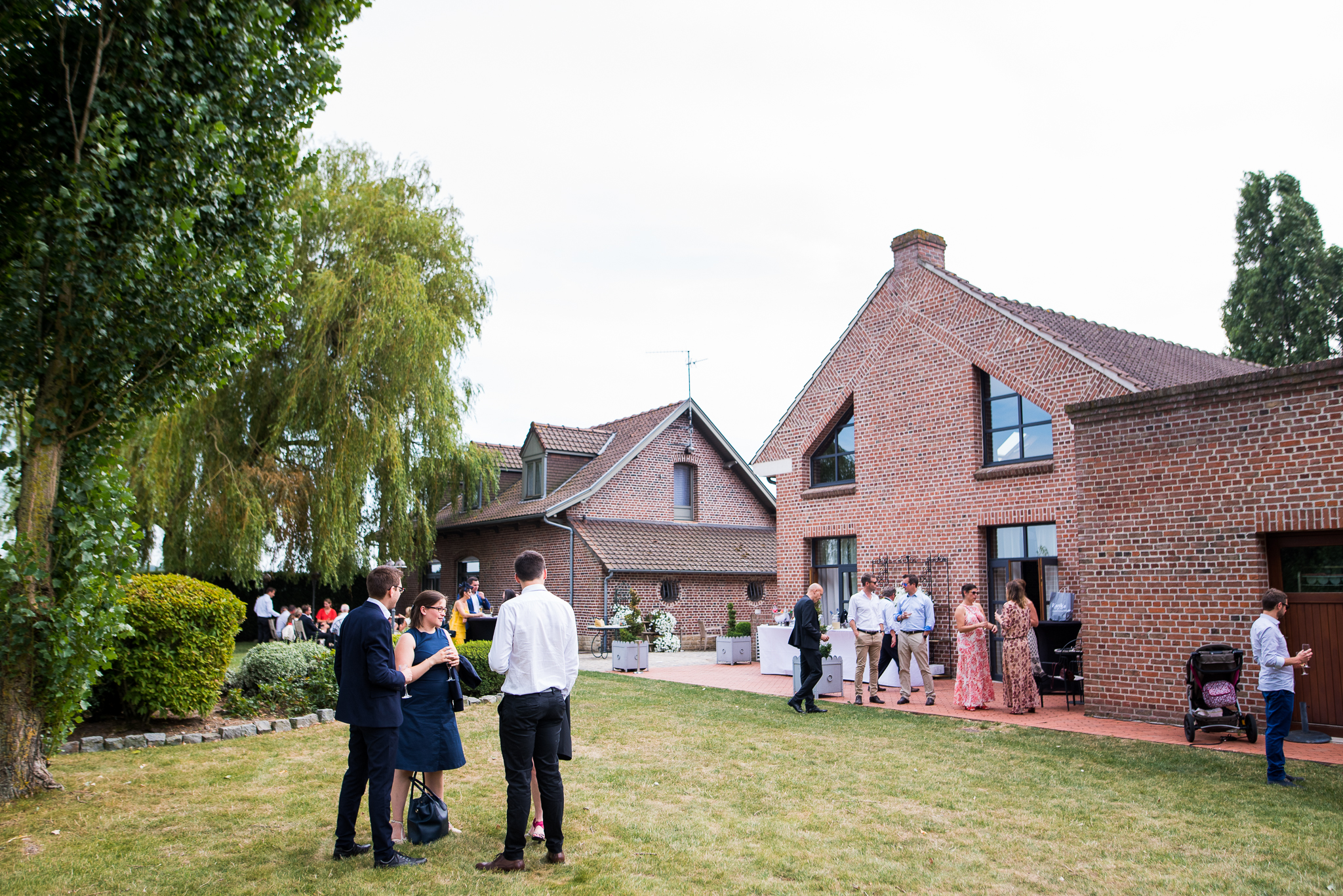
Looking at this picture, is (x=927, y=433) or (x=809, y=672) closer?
(x=809, y=672)

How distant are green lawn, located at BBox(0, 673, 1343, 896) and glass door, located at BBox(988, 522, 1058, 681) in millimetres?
5199

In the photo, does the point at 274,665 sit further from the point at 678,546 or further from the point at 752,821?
the point at 678,546

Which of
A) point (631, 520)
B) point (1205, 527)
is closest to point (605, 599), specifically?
point (631, 520)

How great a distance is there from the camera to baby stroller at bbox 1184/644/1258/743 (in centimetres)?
927

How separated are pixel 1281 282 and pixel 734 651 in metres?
24.3

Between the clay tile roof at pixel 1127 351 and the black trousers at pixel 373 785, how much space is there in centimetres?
1239

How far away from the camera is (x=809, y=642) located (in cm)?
1168

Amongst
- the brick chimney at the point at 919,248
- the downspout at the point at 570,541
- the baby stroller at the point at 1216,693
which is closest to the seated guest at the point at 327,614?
the downspout at the point at 570,541

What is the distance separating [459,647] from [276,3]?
8486 millimetres

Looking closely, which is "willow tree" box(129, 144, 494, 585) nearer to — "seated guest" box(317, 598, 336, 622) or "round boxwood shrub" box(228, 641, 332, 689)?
"seated guest" box(317, 598, 336, 622)

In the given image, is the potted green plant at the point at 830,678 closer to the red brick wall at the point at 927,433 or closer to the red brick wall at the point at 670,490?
the red brick wall at the point at 927,433

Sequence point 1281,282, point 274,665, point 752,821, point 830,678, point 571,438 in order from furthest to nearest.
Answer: point 1281,282 < point 571,438 < point 830,678 < point 274,665 < point 752,821

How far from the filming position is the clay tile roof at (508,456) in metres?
28.9

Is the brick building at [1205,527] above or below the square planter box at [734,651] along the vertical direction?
above
